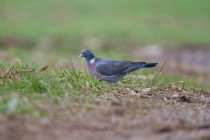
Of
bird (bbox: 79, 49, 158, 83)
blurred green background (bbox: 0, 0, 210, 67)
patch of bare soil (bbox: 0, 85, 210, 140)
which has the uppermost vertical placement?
blurred green background (bbox: 0, 0, 210, 67)

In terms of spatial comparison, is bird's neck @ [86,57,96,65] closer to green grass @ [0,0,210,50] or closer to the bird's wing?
the bird's wing

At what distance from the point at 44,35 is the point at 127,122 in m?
17.2

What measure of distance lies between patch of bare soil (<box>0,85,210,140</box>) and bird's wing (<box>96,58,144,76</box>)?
5.54 ft

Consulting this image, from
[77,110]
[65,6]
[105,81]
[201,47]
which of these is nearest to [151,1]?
[65,6]

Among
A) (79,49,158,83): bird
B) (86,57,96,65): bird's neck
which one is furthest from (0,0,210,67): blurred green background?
(79,49,158,83): bird

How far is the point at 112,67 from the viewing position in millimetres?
10320

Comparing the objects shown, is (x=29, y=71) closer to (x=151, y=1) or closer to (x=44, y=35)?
(x=44, y=35)

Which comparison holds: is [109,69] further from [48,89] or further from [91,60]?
[48,89]

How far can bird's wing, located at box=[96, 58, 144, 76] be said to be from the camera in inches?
403

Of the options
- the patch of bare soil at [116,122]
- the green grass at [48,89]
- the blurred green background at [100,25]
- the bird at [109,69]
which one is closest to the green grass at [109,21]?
the blurred green background at [100,25]

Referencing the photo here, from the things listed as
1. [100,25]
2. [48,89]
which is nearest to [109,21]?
[100,25]

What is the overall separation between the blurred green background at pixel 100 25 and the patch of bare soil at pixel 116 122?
12811 mm

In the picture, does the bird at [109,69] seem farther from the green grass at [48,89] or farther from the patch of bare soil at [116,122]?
the patch of bare soil at [116,122]

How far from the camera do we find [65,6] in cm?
2953
